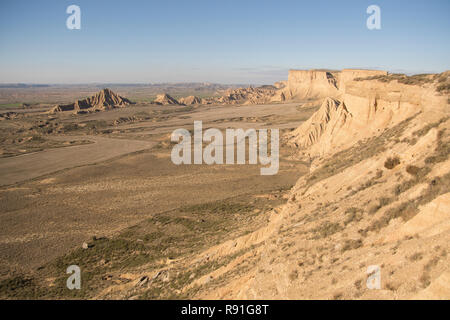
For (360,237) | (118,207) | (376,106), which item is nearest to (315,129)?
(376,106)

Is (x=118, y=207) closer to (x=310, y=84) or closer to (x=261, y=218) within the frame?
(x=261, y=218)

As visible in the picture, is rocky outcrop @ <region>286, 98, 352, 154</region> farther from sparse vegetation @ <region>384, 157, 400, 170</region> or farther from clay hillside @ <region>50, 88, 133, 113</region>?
clay hillside @ <region>50, 88, 133, 113</region>

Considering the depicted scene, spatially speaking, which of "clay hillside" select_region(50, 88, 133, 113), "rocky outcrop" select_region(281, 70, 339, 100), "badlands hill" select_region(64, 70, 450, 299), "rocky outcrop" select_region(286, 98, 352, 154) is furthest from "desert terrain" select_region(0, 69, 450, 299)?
"rocky outcrop" select_region(281, 70, 339, 100)

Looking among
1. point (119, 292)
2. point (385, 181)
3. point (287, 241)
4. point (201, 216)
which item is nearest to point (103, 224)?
point (201, 216)

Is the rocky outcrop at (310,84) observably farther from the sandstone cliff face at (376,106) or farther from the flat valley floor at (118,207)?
the sandstone cliff face at (376,106)

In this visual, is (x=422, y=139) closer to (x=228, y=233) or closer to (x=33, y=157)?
(x=228, y=233)

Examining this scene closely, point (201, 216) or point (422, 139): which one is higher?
point (422, 139)
